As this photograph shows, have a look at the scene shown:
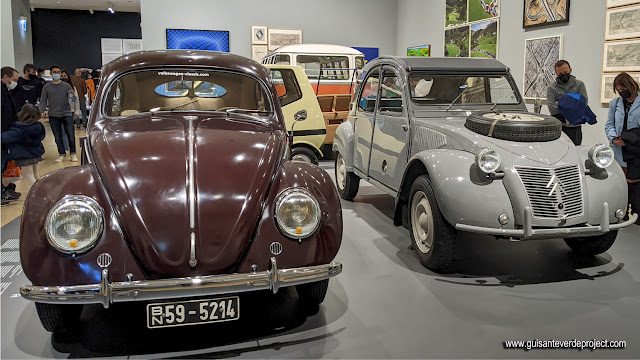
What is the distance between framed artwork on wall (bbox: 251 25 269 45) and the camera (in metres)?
13.5

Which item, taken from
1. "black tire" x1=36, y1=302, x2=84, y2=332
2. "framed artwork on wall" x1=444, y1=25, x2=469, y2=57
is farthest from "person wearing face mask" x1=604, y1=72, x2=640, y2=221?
"framed artwork on wall" x1=444, y1=25, x2=469, y2=57

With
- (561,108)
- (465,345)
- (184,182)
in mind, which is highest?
(561,108)

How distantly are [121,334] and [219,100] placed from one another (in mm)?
1822

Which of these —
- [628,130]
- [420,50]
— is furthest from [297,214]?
[420,50]

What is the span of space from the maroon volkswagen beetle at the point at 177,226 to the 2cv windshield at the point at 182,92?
569 millimetres

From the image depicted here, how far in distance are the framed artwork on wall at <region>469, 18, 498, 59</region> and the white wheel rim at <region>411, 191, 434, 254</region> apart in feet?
21.5

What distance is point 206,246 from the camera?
8.20 ft

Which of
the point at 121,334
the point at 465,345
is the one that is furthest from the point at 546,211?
the point at 121,334

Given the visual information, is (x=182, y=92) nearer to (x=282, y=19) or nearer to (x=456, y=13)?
(x=456, y=13)

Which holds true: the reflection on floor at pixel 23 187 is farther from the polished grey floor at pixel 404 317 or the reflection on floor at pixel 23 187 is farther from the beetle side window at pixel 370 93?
the beetle side window at pixel 370 93

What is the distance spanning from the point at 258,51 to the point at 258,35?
1.38 feet

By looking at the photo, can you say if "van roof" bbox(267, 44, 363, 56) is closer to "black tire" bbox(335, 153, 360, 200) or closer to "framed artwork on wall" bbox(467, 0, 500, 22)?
"framed artwork on wall" bbox(467, 0, 500, 22)

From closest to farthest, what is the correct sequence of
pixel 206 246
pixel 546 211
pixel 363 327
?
pixel 206 246 → pixel 363 327 → pixel 546 211

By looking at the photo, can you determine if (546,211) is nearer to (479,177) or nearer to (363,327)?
(479,177)
